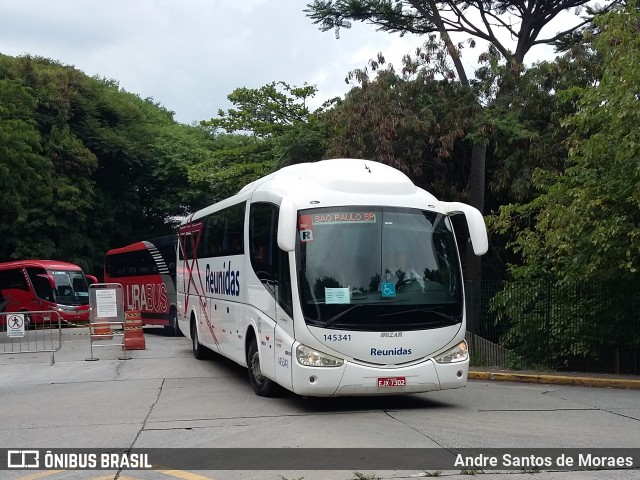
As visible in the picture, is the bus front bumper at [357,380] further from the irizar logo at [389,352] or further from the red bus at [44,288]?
the red bus at [44,288]

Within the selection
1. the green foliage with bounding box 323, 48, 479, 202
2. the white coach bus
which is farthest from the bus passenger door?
the green foliage with bounding box 323, 48, 479, 202

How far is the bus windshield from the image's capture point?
114 ft

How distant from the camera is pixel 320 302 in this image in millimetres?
10859

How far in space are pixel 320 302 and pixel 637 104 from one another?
23.0 feet

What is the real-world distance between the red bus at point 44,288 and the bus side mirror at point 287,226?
2563 cm

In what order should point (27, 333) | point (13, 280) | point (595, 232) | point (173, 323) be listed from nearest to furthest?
point (595, 232) → point (27, 333) → point (173, 323) → point (13, 280)

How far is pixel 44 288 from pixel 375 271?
26765 mm

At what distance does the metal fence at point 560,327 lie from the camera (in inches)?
634

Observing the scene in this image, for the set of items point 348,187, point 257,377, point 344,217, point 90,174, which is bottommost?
point 257,377

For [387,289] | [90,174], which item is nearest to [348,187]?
[387,289]

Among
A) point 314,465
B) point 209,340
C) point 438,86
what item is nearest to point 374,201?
point 314,465

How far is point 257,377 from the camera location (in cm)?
1285

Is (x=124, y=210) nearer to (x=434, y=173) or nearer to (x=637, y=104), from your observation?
(x=434, y=173)

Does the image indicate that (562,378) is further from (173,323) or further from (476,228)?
(173,323)
